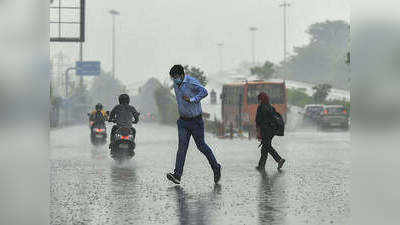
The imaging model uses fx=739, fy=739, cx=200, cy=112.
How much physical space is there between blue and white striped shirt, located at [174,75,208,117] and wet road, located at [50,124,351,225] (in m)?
1.13

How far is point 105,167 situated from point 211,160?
4.23m

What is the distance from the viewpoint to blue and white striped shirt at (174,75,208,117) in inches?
431

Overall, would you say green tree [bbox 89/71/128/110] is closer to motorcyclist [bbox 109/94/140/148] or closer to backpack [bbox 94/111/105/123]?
backpack [bbox 94/111/105/123]

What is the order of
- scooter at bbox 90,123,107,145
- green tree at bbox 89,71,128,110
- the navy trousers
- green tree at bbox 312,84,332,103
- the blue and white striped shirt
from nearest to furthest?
the blue and white striped shirt < the navy trousers < scooter at bbox 90,123,107,145 < green tree at bbox 312,84,332,103 < green tree at bbox 89,71,128,110

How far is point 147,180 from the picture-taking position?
12.1 metres

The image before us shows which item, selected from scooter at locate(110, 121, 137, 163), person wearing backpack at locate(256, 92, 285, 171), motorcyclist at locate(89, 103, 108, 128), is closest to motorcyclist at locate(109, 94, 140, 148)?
scooter at locate(110, 121, 137, 163)

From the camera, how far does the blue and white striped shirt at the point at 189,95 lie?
1095 cm

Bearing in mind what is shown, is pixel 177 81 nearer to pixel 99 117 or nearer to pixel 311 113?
pixel 99 117

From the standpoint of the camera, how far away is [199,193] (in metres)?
10.1

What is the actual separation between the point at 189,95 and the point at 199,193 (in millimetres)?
1635

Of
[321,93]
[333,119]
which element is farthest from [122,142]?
[321,93]

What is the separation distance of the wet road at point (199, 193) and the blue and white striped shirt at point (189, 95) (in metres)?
1.13
